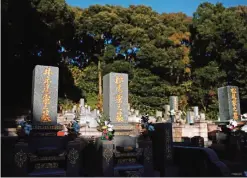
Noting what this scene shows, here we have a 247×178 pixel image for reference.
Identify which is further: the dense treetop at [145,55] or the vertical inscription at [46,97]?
the dense treetop at [145,55]

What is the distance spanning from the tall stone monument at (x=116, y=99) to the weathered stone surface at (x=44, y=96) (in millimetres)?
2230

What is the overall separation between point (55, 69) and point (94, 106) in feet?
58.0

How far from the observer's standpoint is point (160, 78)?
29.1 metres

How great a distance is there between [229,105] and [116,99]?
320 inches

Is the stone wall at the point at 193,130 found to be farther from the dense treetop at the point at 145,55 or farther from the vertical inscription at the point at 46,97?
the dense treetop at the point at 145,55

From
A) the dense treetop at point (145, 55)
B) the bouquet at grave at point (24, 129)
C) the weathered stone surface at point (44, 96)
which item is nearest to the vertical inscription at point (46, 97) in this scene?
the weathered stone surface at point (44, 96)

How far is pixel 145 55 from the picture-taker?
28.3 metres

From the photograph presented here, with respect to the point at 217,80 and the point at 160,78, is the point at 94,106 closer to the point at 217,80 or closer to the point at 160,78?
the point at 160,78

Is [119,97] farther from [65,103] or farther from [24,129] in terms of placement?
[65,103]

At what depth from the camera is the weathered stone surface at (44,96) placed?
8445mm

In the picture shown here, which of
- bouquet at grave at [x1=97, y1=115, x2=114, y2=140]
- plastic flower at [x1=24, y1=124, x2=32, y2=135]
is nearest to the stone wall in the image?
bouquet at grave at [x1=97, y1=115, x2=114, y2=140]

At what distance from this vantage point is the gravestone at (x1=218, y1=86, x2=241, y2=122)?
1417 cm

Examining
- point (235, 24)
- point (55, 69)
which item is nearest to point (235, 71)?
point (235, 24)

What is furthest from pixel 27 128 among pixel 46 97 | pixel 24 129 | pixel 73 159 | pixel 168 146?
pixel 168 146
